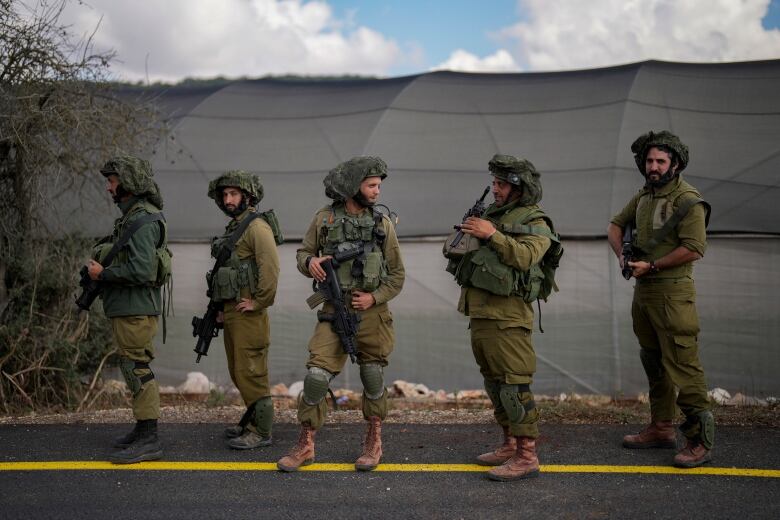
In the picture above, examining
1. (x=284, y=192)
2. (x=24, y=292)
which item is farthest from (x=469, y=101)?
(x=24, y=292)

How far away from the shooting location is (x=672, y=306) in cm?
479

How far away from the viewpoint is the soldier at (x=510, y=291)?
4512 mm

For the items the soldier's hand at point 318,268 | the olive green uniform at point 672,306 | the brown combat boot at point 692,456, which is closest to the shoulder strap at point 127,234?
the soldier's hand at point 318,268

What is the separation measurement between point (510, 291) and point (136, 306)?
7.55ft

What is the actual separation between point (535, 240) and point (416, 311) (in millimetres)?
3934

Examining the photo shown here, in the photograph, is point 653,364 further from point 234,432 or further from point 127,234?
point 127,234

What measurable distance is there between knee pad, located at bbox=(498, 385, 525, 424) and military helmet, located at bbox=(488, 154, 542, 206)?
3.52ft

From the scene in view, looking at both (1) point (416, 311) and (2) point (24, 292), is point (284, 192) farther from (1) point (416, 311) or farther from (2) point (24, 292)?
(2) point (24, 292)

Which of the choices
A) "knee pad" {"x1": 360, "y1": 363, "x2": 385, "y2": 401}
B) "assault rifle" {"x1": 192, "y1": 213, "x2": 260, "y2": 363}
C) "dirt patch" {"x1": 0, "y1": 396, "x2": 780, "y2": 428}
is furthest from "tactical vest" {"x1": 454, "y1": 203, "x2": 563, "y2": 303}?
"dirt patch" {"x1": 0, "y1": 396, "x2": 780, "y2": 428}

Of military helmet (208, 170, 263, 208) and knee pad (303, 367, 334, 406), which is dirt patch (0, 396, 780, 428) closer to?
knee pad (303, 367, 334, 406)

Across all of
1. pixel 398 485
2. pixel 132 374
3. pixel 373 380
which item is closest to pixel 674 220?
pixel 373 380

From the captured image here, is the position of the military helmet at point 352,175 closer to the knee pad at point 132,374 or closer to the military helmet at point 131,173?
the military helmet at point 131,173

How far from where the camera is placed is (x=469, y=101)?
10.2 m

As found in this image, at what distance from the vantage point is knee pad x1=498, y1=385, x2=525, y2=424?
4543mm
